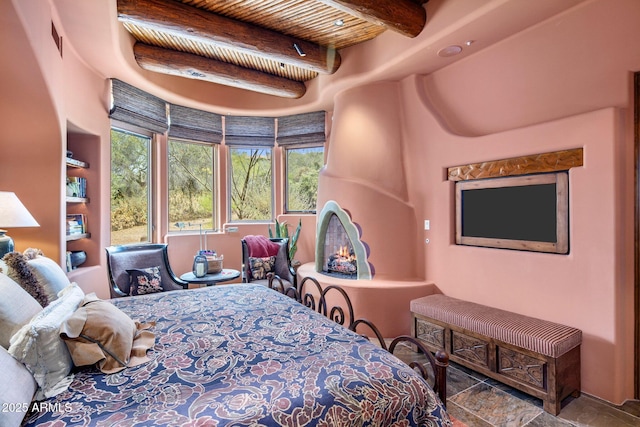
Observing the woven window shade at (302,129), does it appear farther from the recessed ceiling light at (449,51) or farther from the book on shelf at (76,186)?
the book on shelf at (76,186)

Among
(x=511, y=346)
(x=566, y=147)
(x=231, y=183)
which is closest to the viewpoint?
(x=511, y=346)

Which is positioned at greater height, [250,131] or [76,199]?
[250,131]

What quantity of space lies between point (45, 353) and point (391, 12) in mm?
3255

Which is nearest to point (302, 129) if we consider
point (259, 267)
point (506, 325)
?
point (259, 267)

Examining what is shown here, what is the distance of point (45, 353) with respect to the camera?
3.85 ft

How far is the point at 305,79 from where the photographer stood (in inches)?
191

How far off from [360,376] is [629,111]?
264 centimetres

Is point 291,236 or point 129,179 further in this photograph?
point 291,236

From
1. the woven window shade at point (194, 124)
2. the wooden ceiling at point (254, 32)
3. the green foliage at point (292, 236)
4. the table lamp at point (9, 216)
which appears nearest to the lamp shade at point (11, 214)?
the table lamp at point (9, 216)

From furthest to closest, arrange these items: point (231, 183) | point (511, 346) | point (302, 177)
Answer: point (302, 177), point (231, 183), point (511, 346)

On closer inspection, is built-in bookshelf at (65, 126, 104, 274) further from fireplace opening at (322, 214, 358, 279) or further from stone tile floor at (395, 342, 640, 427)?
stone tile floor at (395, 342, 640, 427)

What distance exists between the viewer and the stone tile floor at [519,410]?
1992 millimetres

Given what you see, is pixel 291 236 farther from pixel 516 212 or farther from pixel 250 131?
pixel 516 212

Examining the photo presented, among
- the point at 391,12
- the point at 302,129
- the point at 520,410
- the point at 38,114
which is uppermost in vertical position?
the point at 391,12
